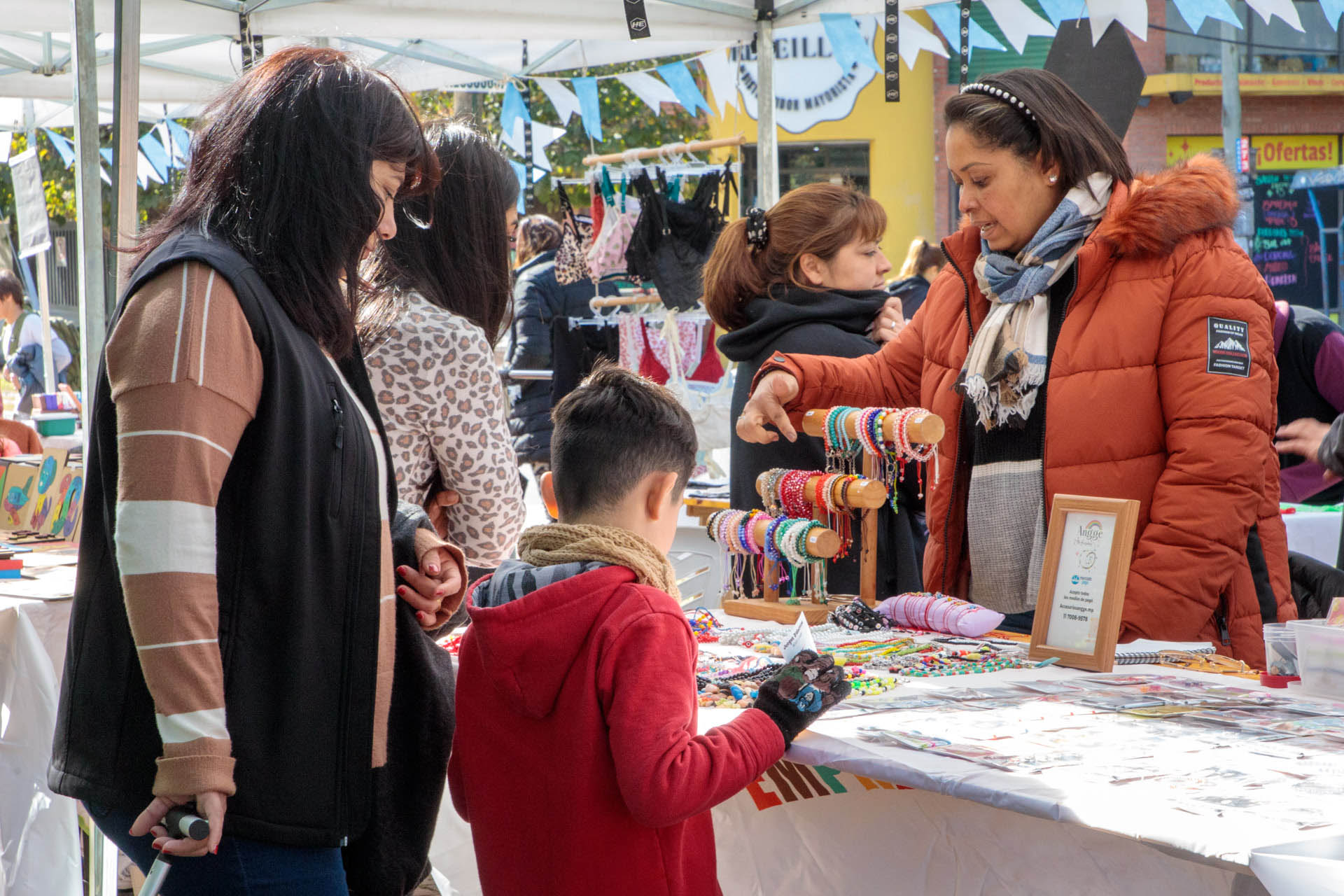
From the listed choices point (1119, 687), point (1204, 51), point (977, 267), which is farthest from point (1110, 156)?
point (1204, 51)

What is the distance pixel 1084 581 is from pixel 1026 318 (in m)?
0.50

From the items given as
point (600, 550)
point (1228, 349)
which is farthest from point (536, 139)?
point (600, 550)

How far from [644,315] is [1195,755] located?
4487mm

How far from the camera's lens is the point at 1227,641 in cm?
→ 206

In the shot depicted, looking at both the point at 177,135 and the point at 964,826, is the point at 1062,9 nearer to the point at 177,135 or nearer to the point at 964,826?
the point at 964,826

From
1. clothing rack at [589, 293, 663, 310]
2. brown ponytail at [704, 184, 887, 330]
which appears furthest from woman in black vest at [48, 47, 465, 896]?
clothing rack at [589, 293, 663, 310]

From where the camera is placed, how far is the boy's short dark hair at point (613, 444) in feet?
4.95

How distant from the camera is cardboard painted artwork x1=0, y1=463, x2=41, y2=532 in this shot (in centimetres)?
330

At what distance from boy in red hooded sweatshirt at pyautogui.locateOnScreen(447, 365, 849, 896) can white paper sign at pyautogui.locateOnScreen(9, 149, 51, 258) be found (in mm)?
4661

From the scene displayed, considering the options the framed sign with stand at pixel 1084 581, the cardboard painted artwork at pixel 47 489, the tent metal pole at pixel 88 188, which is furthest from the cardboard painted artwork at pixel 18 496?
the framed sign with stand at pixel 1084 581

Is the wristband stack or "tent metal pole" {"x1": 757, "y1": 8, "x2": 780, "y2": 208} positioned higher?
"tent metal pole" {"x1": 757, "y1": 8, "x2": 780, "y2": 208}

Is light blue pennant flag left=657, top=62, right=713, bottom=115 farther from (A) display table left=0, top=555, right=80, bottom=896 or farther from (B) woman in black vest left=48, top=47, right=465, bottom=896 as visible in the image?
(B) woman in black vest left=48, top=47, right=465, bottom=896

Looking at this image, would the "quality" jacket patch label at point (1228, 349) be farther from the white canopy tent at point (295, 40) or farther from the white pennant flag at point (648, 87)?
the white pennant flag at point (648, 87)

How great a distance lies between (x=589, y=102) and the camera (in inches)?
252
